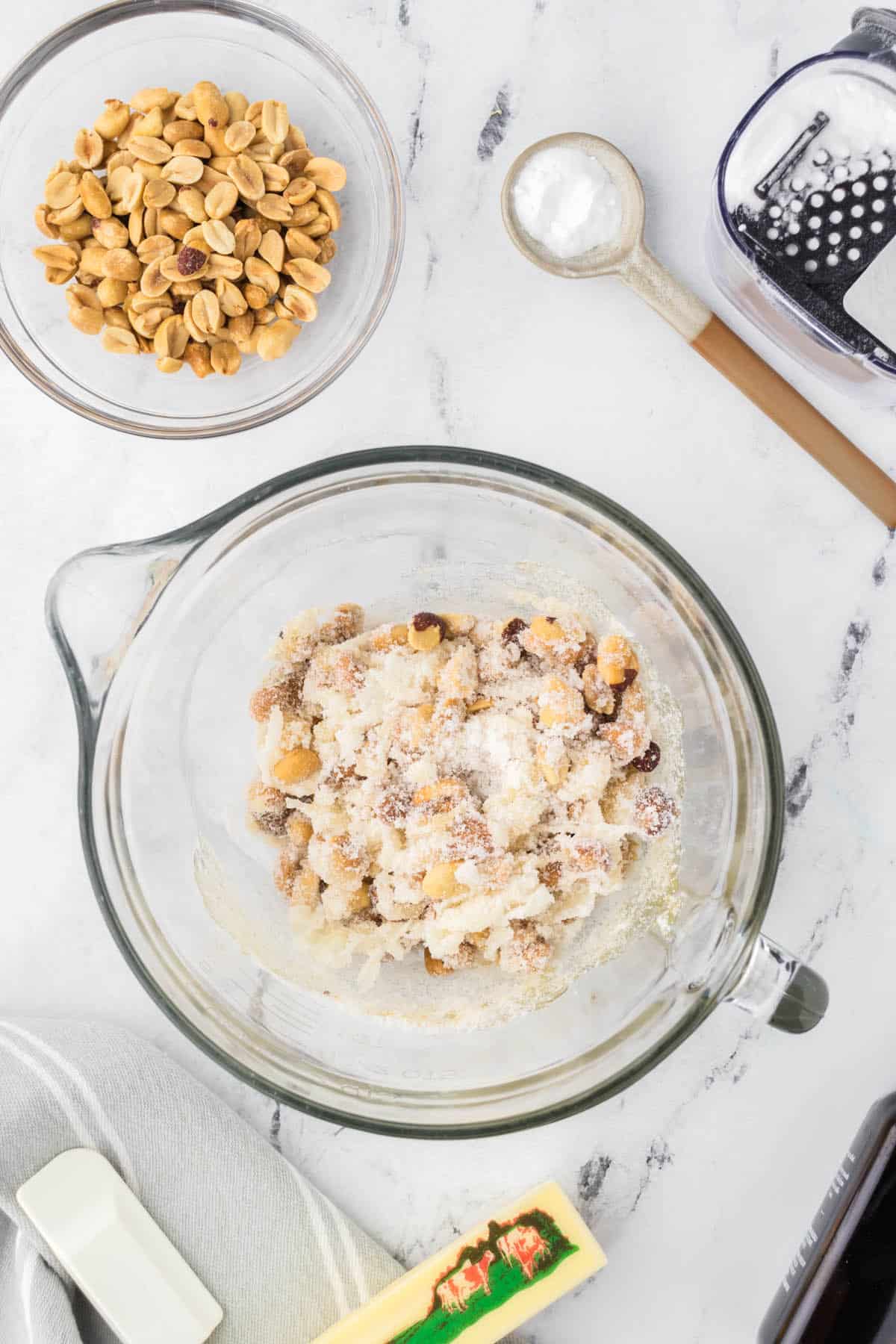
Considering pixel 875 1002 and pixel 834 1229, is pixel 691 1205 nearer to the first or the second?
pixel 834 1229

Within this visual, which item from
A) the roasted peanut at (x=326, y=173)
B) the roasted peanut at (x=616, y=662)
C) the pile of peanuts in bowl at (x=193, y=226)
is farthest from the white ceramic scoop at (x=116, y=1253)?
the roasted peanut at (x=326, y=173)

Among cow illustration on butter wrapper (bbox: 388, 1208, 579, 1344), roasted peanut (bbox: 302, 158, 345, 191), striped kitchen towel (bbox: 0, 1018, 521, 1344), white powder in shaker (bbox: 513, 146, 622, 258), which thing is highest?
roasted peanut (bbox: 302, 158, 345, 191)

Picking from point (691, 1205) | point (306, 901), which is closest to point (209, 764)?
point (306, 901)

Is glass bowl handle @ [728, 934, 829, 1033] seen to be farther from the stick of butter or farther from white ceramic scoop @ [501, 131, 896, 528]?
white ceramic scoop @ [501, 131, 896, 528]

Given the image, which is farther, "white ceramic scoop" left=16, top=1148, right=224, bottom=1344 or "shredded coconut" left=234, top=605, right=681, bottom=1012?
"white ceramic scoop" left=16, top=1148, right=224, bottom=1344

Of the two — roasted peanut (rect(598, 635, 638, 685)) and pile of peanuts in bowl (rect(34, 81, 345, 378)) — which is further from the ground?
pile of peanuts in bowl (rect(34, 81, 345, 378))

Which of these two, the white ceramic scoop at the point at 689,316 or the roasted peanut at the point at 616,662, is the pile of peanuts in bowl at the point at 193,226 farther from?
the roasted peanut at the point at 616,662

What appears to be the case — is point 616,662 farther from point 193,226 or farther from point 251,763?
point 193,226

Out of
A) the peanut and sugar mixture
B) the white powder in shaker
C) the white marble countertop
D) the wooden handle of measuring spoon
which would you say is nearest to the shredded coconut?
the peanut and sugar mixture

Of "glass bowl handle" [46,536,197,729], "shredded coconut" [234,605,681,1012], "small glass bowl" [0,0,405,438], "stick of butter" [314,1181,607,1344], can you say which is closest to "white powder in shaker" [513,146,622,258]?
"small glass bowl" [0,0,405,438]
